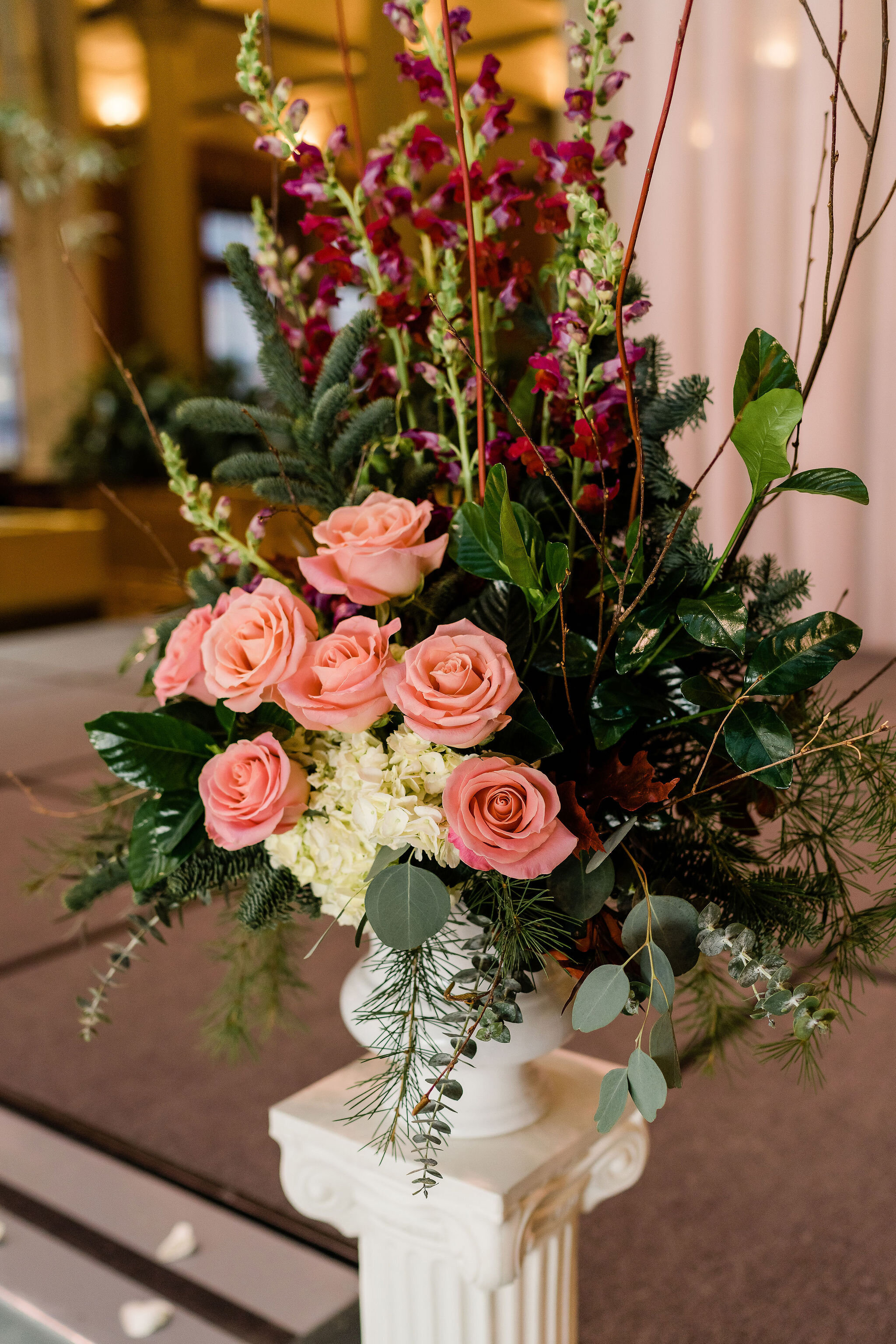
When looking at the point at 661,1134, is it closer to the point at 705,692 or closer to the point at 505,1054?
the point at 505,1054

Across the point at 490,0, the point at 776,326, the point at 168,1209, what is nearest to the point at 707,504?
the point at 776,326

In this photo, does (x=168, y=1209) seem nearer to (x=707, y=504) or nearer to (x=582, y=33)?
(x=582, y=33)

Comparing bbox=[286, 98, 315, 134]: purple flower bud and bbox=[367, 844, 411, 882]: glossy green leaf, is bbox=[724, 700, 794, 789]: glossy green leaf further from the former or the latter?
bbox=[286, 98, 315, 134]: purple flower bud

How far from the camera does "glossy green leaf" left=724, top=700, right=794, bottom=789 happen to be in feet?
1.75

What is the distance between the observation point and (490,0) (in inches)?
310

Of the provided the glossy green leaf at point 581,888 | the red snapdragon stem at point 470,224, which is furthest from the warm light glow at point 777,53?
the glossy green leaf at point 581,888

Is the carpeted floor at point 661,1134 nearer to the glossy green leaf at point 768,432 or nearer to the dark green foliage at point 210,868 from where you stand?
the dark green foliage at point 210,868

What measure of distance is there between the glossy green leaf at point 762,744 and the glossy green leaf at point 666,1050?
12 cm

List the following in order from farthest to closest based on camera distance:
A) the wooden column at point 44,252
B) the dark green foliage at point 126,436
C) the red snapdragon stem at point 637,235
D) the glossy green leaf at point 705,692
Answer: the wooden column at point 44,252
the dark green foliage at point 126,436
the glossy green leaf at point 705,692
the red snapdragon stem at point 637,235

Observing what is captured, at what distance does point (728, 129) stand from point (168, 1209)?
113 inches

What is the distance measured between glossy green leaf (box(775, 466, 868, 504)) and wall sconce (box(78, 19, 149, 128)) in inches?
340

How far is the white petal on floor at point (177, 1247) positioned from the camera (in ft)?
3.69

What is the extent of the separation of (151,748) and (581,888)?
0.23m

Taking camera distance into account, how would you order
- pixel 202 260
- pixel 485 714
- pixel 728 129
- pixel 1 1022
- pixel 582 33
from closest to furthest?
pixel 485 714 < pixel 582 33 < pixel 1 1022 < pixel 728 129 < pixel 202 260
